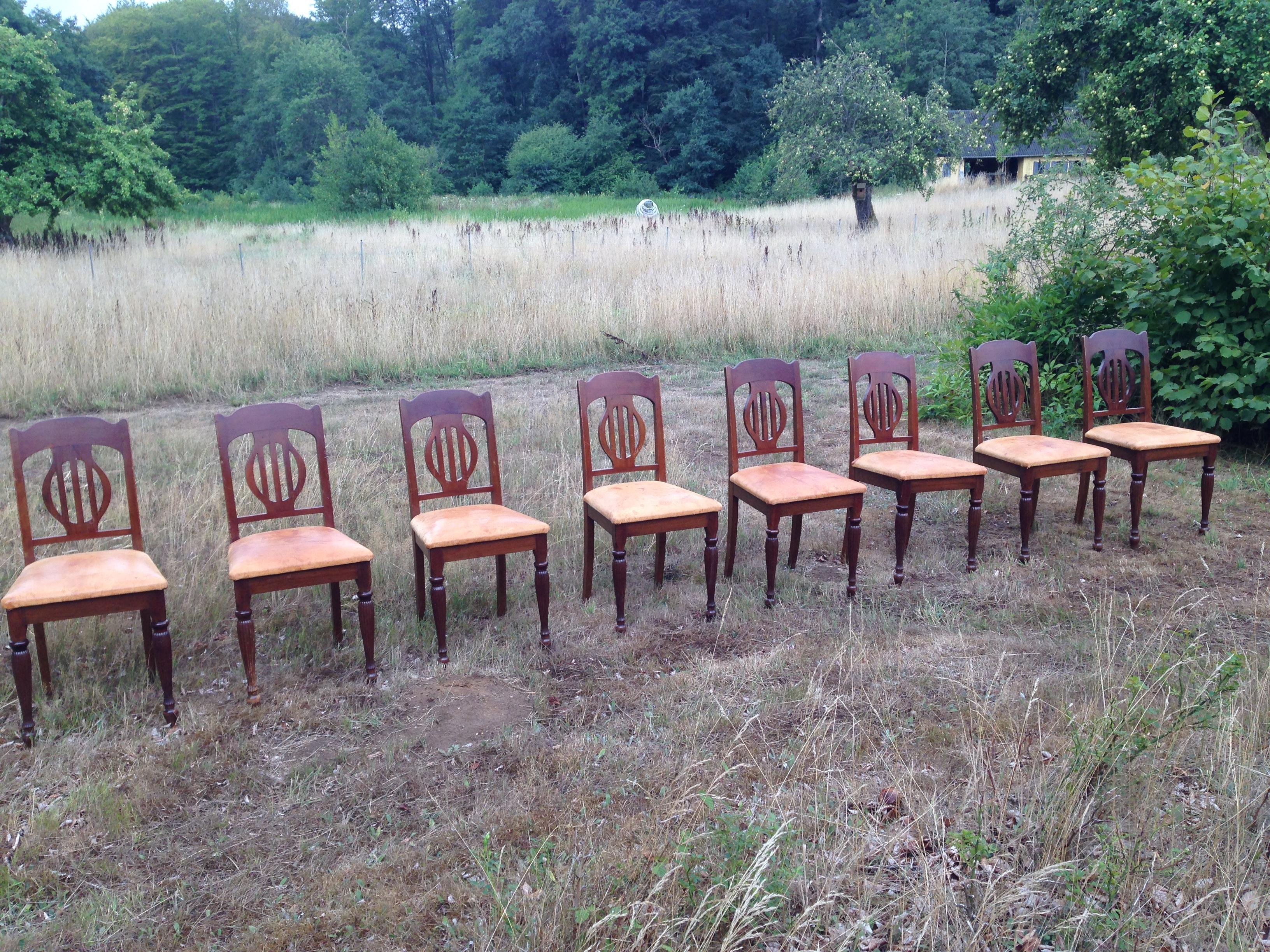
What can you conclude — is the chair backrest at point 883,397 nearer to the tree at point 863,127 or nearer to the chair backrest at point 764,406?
the chair backrest at point 764,406

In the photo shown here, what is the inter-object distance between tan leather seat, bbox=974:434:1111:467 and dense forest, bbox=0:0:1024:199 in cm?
3814

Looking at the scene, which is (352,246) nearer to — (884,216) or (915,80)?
(884,216)

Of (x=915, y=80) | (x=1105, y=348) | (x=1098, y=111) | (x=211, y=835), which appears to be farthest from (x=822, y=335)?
(x=915, y=80)

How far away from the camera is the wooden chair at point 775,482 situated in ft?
14.7

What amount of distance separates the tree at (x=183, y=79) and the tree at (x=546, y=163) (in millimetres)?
14149

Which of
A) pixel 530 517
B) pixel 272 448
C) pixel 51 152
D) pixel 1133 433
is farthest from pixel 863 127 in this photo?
pixel 272 448

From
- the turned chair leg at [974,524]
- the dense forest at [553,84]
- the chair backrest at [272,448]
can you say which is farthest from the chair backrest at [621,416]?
the dense forest at [553,84]

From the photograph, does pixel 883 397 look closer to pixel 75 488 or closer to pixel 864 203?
pixel 75 488

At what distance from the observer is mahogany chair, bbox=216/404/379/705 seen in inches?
143


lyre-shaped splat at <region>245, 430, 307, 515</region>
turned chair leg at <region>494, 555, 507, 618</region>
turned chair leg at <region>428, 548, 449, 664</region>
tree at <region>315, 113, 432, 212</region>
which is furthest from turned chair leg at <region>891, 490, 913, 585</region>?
tree at <region>315, 113, 432, 212</region>

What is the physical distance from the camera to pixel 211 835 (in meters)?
2.89

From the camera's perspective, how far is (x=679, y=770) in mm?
3123

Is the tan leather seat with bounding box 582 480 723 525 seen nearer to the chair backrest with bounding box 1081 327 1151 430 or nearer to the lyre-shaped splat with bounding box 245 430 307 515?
the lyre-shaped splat with bounding box 245 430 307 515

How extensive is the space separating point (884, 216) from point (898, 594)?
20.3 meters
